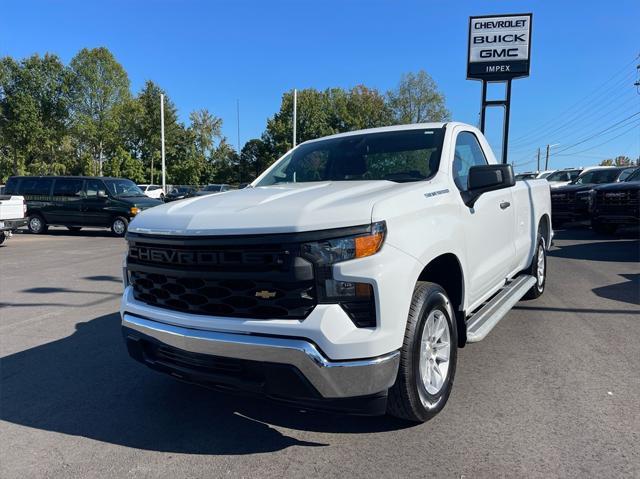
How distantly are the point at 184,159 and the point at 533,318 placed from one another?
184ft

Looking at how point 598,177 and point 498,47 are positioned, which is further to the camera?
point 498,47

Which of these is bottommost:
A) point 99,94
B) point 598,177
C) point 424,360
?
point 424,360

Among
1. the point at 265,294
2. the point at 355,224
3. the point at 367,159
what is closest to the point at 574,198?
the point at 367,159

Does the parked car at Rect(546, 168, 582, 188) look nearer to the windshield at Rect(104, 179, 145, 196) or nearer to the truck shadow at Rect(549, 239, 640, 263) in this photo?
the truck shadow at Rect(549, 239, 640, 263)

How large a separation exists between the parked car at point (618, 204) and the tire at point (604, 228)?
49 centimetres

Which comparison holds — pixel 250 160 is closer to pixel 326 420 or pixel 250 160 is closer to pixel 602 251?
pixel 602 251

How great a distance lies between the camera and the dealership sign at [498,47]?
17.3 m

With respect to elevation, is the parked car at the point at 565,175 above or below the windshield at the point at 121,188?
above

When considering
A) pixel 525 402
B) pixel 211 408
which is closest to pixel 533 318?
pixel 525 402

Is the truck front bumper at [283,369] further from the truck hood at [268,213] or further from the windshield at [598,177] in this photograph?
the windshield at [598,177]

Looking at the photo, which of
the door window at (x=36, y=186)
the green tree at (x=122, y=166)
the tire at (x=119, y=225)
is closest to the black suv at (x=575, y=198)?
the tire at (x=119, y=225)

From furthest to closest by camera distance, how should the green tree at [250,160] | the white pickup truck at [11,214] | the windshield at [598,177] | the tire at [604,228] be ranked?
the green tree at [250,160]
the windshield at [598,177]
the tire at [604,228]
the white pickup truck at [11,214]

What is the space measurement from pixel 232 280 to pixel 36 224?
1760 centimetres

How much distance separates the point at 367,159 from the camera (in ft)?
13.3
